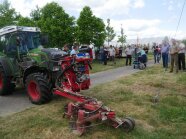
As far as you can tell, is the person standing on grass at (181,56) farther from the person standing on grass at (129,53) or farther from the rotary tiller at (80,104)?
the rotary tiller at (80,104)

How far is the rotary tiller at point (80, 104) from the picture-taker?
638cm

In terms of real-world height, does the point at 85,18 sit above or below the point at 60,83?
above

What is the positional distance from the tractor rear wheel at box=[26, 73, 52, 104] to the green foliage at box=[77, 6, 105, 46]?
16367 mm

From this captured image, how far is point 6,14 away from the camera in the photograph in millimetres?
40438

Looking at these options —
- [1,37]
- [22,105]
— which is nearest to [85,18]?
[1,37]

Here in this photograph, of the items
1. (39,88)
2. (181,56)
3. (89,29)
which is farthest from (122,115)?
(89,29)

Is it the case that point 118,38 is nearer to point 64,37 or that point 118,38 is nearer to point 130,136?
point 64,37

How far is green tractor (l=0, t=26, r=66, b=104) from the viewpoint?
9.03 metres

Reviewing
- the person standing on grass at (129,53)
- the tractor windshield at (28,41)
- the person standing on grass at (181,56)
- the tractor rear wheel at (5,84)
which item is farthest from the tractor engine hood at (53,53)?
the person standing on grass at (129,53)

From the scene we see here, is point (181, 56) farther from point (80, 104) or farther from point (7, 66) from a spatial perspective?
point (80, 104)

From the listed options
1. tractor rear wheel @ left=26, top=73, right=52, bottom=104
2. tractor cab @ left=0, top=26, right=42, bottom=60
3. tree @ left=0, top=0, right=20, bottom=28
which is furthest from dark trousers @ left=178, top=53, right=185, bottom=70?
tree @ left=0, top=0, right=20, bottom=28

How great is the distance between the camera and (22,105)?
9234 mm

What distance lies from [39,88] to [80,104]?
2336 millimetres

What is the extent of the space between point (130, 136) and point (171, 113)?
6.44ft
